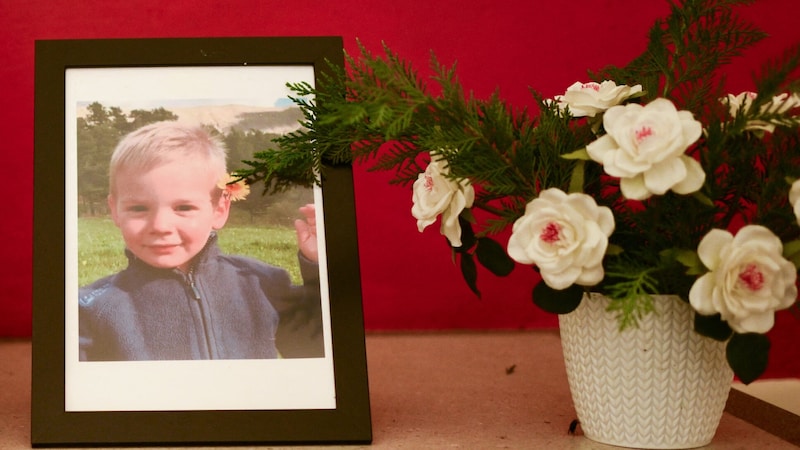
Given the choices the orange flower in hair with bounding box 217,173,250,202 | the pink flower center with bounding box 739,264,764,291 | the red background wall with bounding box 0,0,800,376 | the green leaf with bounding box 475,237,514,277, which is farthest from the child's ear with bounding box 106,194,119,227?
the red background wall with bounding box 0,0,800,376

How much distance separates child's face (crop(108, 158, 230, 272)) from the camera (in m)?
0.84

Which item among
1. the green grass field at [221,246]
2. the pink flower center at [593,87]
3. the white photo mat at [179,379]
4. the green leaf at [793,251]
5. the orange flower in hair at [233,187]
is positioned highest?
the pink flower center at [593,87]

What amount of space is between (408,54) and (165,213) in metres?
0.79

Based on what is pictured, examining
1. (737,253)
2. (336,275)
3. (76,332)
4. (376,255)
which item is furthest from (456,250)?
(376,255)

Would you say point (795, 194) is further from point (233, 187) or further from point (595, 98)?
point (233, 187)

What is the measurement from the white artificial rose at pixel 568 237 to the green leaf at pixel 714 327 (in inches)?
3.7

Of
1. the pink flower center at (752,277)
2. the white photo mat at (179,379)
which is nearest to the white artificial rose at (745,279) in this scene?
the pink flower center at (752,277)

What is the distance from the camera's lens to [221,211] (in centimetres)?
85

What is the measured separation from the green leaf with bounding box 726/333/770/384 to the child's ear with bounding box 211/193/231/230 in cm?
49

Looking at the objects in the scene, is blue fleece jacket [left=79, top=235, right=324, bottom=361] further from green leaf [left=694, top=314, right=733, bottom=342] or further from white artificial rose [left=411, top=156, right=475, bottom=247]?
green leaf [left=694, top=314, right=733, bottom=342]

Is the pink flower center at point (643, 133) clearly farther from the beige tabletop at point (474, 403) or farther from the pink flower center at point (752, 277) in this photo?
the beige tabletop at point (474, 403)

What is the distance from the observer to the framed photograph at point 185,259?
0.79 metres

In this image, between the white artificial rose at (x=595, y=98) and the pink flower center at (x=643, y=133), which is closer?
the pink flower center at (x=643, y=133)

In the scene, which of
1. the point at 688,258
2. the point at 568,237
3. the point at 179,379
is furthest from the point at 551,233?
the point at 179,379
